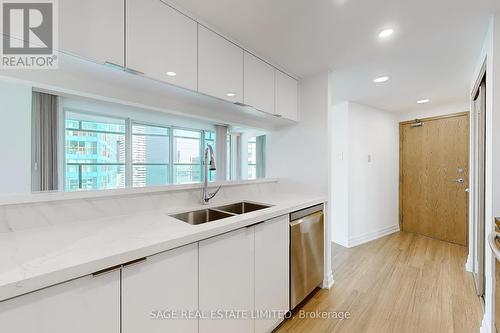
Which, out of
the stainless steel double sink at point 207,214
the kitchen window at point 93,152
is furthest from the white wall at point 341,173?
the kitchen window at point 93,152

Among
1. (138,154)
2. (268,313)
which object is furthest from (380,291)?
(138,154)

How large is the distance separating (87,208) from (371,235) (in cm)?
388

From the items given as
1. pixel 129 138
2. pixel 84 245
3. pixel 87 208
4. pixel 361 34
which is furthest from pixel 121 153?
pixel 361 34

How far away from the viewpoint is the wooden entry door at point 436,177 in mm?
3270

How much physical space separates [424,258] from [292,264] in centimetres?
229

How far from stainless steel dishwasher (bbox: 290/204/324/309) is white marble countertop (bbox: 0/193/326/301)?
0.59 meters

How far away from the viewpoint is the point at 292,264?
171cm

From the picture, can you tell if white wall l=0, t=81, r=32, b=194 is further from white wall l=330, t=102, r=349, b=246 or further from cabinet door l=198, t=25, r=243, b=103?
white wall l=330, t=102, r=349, b=246

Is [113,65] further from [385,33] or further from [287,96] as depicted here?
[385,33]

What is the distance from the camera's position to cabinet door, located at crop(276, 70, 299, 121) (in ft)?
7.02

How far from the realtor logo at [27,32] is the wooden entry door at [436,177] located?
15.4ft

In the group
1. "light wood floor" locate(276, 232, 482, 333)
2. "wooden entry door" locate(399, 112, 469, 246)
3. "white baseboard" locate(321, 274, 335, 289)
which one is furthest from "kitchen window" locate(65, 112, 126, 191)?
"wooden entry door" locate(399, 112, 469, 246)

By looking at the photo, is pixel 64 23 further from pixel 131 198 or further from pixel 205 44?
pixel 131 198

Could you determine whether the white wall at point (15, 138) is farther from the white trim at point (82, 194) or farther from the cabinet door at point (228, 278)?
the cabinet door at point (228, 278)
